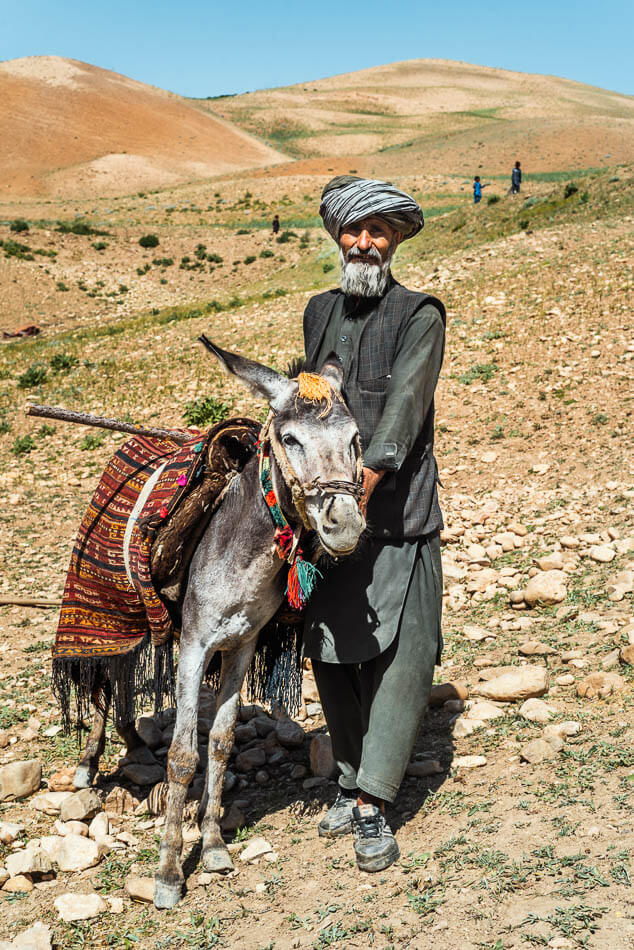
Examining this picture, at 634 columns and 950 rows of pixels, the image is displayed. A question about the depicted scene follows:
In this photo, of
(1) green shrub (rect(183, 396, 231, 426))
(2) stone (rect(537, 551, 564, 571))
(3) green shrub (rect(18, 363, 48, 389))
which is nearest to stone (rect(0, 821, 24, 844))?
(2) stone (rect(537, 551, 564, 571))

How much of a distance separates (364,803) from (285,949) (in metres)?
0.67

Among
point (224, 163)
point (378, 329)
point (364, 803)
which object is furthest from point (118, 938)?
point (224, 163)

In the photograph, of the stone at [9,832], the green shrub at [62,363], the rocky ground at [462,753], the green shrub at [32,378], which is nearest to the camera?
the rocky ground at [462,753]

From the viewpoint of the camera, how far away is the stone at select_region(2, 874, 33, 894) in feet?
10.7

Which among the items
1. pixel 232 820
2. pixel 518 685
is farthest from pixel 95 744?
pixel 518 685

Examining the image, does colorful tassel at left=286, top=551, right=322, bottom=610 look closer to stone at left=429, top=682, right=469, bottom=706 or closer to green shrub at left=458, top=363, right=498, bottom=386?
stone at left=429, top=682, right=469, bottom=706

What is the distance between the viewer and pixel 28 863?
10.9 ft

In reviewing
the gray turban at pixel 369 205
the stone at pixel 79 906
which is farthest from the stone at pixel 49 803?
the gray turban at pixel 369 205

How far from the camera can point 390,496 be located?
10.4 feet

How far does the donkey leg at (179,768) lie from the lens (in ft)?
10.4

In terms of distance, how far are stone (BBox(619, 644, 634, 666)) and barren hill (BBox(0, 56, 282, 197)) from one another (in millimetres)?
58631

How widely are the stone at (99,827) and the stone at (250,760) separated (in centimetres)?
80

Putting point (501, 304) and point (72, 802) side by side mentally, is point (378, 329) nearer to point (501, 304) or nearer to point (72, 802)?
point (72, 802)

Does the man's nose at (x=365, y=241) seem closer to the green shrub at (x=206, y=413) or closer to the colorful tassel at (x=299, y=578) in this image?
the colorful tassel at (x=299, y=578)
